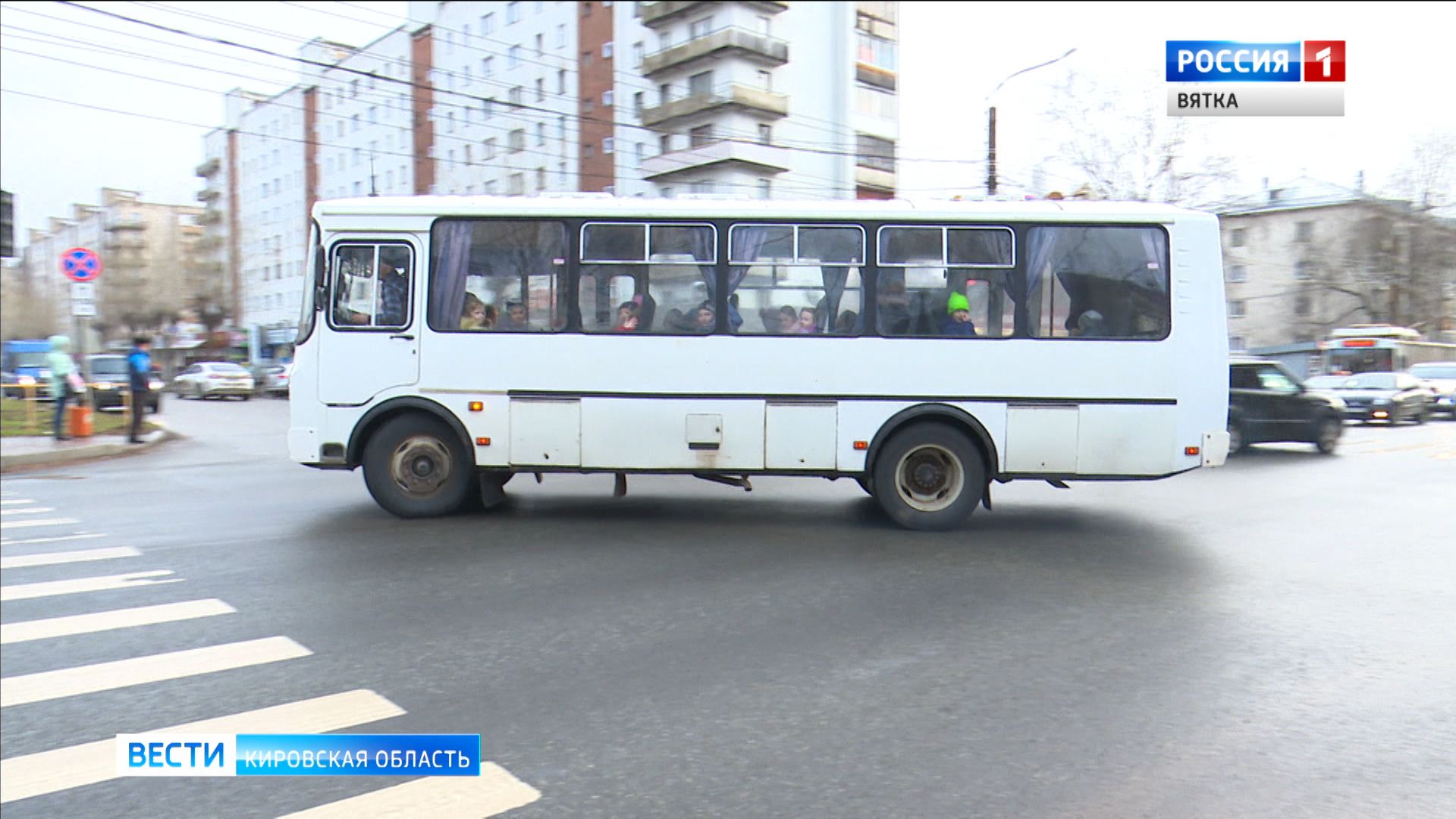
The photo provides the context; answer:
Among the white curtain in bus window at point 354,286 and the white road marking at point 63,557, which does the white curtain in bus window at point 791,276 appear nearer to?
the white curtain in bus window at point 354,286

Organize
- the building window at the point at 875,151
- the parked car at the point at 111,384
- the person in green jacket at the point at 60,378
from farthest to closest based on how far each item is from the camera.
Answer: the building window at the point at 875,151, the parked car at the point at 111,384, the person in green jacket at the point at 60,378

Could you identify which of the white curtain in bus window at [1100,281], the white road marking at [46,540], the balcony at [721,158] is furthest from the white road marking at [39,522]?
the balcony at [721,158]

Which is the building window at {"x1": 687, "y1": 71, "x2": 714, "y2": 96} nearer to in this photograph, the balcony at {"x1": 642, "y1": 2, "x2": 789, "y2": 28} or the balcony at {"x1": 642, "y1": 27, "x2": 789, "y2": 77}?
the balcony at {"x1": 642, "y1": 27, "x2": 789, "y2": 77}

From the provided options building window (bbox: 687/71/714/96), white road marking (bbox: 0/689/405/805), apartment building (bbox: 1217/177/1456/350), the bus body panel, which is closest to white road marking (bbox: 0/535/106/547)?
the bus body panel

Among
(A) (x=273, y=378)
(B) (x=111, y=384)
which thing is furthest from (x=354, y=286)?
(A) (x=273, y=378)

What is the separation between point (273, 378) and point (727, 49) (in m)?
25.8

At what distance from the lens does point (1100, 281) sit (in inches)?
380

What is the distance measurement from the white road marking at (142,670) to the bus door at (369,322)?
4496mm

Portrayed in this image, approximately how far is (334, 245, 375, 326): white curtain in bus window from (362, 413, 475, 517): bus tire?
1033mm

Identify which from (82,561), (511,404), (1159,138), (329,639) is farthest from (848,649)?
(1159,138)

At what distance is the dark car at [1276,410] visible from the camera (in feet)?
56.6

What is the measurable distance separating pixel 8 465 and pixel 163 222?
11973 cm

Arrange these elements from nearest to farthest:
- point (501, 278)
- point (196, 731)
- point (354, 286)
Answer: point (196, 731) < point (501, 278) < point (354, 286)

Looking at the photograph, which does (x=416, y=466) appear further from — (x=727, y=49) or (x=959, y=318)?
(x=727, y=49)
